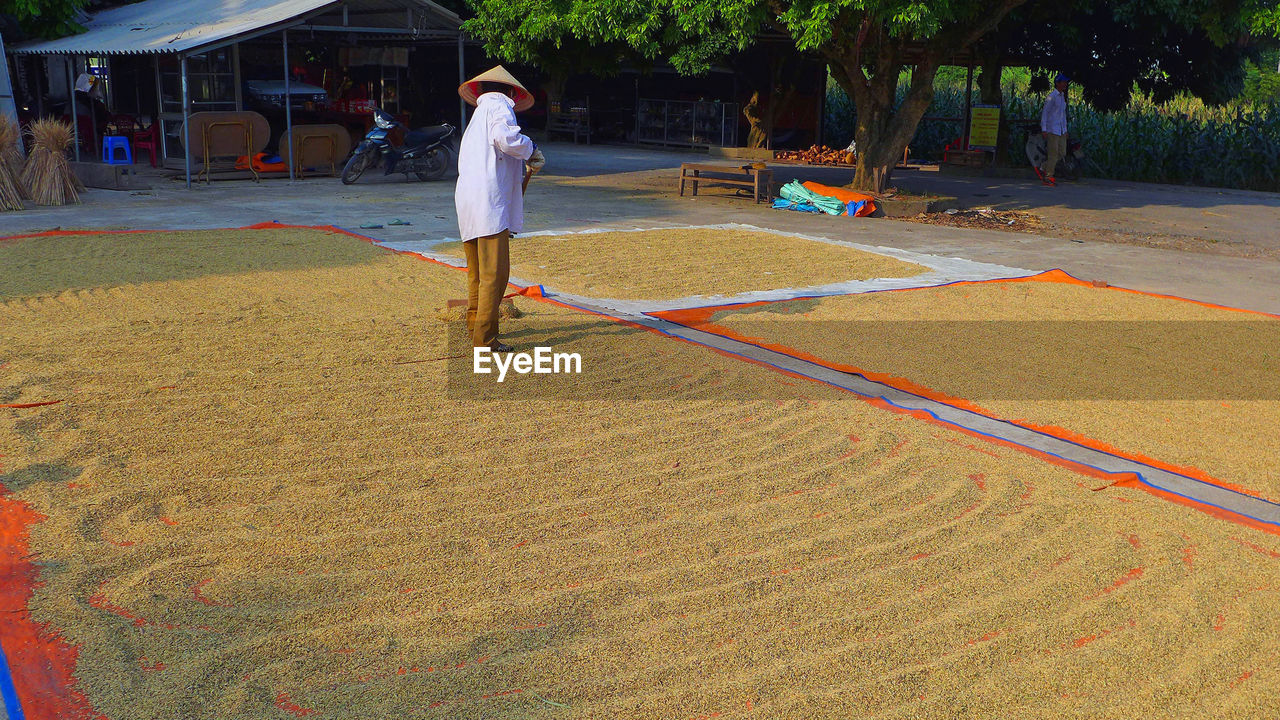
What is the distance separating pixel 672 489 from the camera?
13.1 ft

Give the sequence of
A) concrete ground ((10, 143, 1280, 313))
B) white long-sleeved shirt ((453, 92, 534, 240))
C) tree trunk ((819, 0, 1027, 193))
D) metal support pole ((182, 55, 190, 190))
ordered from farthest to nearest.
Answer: metal support pole ((182, 55, 190, 190)) < tree trunk ((819, 0, 1027, 193)) < concrete ground ((10, 143, 1280, 313)) < white long-sleeved shirt ((453, 92, 534, 240))

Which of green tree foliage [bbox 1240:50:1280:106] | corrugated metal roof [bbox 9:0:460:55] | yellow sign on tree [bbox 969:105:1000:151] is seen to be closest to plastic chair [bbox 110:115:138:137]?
corrugated metal roof [bbox 9:0:460:55]

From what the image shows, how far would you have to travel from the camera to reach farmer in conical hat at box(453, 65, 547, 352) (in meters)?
5.68

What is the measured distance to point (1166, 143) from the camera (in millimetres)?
18844

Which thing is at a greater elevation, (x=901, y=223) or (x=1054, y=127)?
(x=1054, y=127)

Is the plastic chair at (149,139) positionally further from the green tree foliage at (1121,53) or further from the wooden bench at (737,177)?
the green tree foliage at (1121,53)

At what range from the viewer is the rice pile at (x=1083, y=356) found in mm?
4773

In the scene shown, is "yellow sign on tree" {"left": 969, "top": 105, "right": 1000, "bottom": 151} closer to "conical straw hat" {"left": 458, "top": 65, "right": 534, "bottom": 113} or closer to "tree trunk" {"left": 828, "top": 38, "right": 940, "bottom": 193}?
"tree trunk" {"left": 828, "top": 38, "right": 940, "bottom": 193}

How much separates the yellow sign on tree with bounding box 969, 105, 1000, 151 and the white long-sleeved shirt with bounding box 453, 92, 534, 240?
50.0 feet

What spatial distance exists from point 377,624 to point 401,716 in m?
0.46

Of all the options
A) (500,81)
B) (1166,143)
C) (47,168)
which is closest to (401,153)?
(47,168)

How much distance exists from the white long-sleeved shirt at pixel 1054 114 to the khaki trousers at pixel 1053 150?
0.42ft

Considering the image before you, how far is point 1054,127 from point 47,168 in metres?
14.4

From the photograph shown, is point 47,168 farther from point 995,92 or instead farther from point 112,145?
point 995,92
